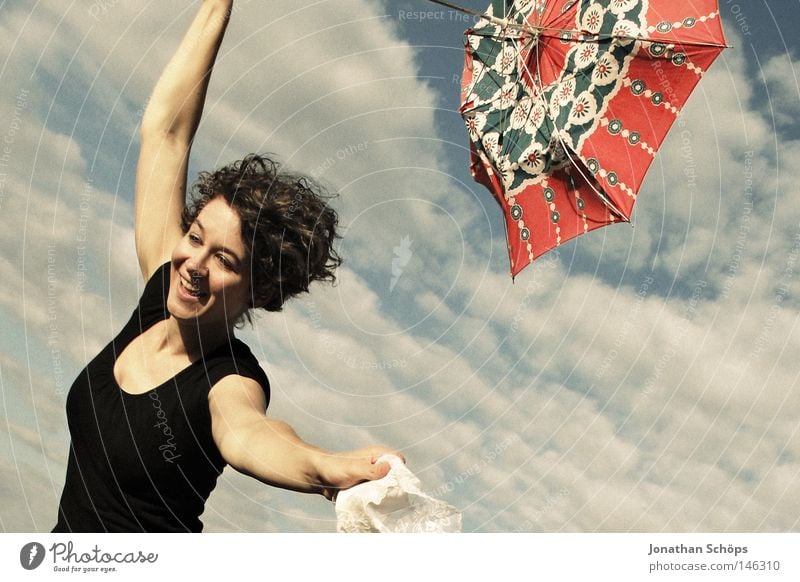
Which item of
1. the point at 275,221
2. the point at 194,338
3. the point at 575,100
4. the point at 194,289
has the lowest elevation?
the point at 194,338

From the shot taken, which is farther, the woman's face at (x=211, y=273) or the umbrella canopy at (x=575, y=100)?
the umbrella canopy at (x=575, y=100)

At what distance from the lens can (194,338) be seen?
5871mm

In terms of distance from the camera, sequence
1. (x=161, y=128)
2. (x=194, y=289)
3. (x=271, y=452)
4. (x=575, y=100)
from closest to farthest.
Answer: (x=271, y=452)
(x=194, y=289)
(x=161, y=128)
(x=575, y=100)

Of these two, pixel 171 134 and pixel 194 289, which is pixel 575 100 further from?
pixel 194 289

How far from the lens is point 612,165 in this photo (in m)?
7.36

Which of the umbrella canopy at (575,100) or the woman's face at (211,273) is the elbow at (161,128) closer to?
the woman's face at (211,273)

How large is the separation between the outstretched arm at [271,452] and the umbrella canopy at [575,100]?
164 inches

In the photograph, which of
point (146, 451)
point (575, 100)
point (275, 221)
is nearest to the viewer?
point (146, 451)

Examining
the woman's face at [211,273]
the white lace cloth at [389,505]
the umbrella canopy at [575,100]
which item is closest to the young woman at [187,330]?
the woman's face at [211,273]

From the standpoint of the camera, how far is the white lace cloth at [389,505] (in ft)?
11.9

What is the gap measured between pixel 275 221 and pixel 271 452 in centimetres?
231

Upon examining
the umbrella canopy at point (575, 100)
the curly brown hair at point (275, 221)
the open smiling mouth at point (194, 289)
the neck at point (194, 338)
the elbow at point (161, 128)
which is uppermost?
the umbrella canopy at point (575, 100)

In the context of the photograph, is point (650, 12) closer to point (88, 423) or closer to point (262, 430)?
point (262, 430)

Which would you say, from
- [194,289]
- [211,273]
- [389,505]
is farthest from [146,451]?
[389,505]
